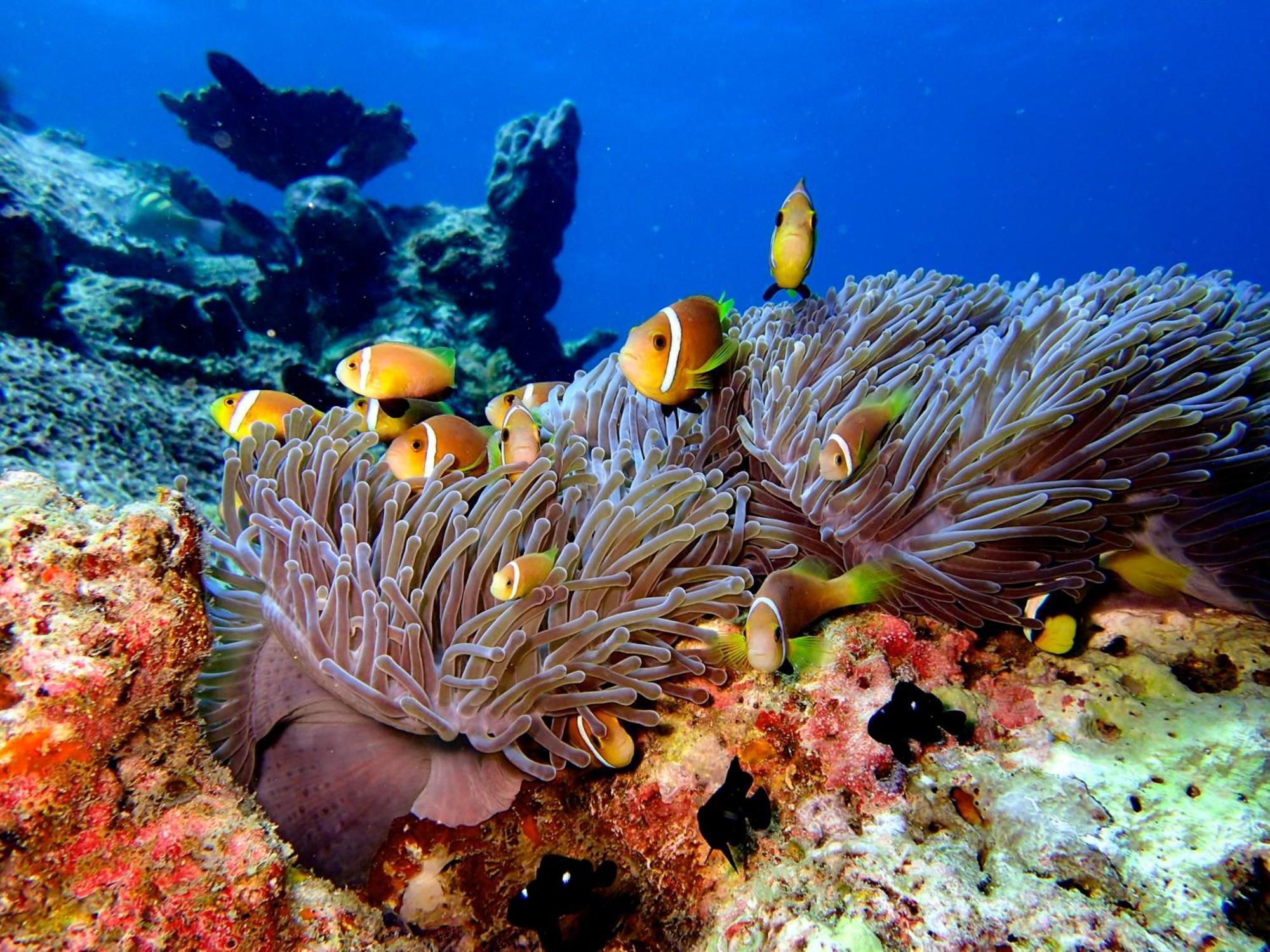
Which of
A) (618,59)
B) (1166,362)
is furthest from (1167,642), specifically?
(618,59)

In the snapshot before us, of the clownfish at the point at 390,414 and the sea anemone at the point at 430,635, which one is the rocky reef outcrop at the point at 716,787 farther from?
the clownfish at the point at 390,414

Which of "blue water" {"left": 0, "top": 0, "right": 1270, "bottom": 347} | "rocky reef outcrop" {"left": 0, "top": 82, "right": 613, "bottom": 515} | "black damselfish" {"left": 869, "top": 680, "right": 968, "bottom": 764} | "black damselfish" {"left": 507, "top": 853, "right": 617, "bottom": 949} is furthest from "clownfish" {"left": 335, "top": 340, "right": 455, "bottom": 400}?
"blue water" {"left": 0, "top": 0, "right": 1270, "bottom": 347}

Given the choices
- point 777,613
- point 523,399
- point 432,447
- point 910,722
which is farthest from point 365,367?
point 910,722

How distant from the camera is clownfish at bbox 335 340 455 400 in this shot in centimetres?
277

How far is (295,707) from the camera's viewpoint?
2041 mm

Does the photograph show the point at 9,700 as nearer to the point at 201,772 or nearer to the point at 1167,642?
the point at 201,772

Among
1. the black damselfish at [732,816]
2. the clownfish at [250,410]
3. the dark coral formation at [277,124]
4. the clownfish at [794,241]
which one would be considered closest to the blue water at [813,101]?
the dark coral formation at [277,124]

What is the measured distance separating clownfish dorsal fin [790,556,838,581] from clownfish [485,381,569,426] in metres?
1.49

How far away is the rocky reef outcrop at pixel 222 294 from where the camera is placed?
17.3 feet

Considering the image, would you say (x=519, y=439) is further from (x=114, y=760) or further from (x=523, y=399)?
(x=114, y=760)

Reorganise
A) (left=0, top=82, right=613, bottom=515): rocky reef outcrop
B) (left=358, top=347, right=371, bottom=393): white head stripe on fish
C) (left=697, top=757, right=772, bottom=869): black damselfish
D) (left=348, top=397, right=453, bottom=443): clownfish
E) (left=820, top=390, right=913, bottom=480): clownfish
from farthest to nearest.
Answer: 1. (left=0, top=82, right=613, bottom=515): rocky reef outcrop
2. (left=348, top=397, right=453, bottom=443): clownfish
3. (left=358, top=347, right=371, bottom=393): white head stripe on fish
4. (left=820, top=390, right=913, bottom=480): clownfish
5. (left=697, top=757, right=772, bottom=869): black damselfish

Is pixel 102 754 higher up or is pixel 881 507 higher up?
pixel 881 507

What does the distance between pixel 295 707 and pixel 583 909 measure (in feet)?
3.35

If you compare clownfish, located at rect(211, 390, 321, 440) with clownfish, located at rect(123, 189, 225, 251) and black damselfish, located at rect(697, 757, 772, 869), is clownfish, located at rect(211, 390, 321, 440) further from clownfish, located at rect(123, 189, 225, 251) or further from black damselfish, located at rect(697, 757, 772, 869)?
clownfish, located at rect(123, 189, 225, 251)
